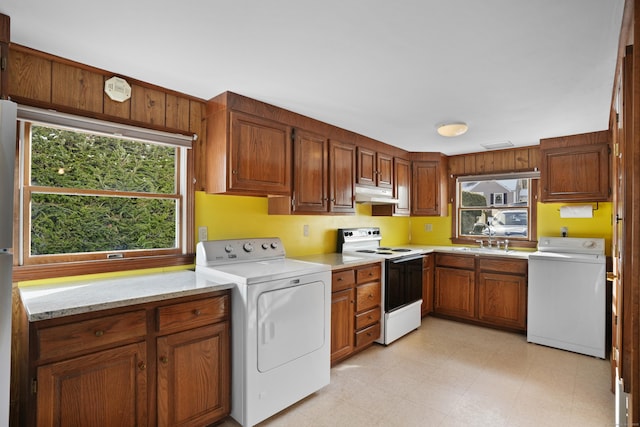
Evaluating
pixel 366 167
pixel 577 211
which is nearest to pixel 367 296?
pixel 366 167

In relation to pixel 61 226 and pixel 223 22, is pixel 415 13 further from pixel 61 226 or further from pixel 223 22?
pixel 61 226

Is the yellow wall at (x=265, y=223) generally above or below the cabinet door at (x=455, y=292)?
above

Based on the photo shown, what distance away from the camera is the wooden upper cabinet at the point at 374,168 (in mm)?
3684

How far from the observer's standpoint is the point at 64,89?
2.00 metres

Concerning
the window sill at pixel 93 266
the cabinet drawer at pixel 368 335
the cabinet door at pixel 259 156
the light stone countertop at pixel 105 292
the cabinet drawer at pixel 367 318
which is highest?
the cabinet door at pixel 259 156

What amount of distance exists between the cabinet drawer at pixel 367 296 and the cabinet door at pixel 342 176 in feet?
2.59

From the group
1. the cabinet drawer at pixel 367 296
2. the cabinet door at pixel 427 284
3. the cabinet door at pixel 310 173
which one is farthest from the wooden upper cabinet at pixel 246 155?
the cabinet door at pixel 427 284

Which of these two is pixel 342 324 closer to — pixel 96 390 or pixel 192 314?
pixel 192 314

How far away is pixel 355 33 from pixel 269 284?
1513mm

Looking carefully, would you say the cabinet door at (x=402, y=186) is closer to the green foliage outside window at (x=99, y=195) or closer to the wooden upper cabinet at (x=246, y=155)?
the wooden upper cabinet at (x=246, y=155)

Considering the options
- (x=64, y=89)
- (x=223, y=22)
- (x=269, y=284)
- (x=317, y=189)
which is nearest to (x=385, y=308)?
(x=317, y=189)

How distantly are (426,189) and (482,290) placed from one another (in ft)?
4.79

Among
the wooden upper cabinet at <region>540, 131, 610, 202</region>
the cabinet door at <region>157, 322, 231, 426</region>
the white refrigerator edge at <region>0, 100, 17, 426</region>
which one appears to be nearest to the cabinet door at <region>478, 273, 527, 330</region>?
the wooden upper cabinet at <region>540, 131, 610, 202</region>

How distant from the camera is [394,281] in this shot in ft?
11.3
